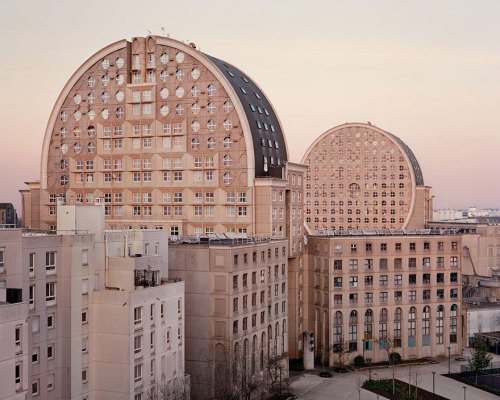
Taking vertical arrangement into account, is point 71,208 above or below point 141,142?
below

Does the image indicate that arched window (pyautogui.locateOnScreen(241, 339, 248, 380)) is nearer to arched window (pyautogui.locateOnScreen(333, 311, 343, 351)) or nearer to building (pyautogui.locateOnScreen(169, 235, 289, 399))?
building (pyautogui.locateOnScreen(169, 235, 289, 399))

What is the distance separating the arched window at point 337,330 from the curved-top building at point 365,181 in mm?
78995

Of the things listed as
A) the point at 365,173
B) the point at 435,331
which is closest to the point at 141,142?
the point at 435,331

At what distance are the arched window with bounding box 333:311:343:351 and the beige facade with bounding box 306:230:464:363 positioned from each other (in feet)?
0.13

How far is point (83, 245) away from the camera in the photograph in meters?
56.7

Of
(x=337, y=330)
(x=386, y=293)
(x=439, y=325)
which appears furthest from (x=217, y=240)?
(x=439, y=325)

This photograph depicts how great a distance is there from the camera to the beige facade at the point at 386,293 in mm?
93125

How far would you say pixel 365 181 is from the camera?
575 ft

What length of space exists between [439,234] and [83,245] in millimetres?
60179

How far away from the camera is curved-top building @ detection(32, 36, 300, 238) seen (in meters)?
90.4

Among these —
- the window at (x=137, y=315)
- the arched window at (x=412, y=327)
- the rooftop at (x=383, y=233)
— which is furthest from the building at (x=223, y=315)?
the arched window at (x=412, y=327)

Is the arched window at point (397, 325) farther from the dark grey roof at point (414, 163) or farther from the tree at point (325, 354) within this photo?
the dark grey roof at point (414, 163)

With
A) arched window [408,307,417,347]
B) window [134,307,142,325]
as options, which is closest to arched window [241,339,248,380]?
window [134,307,142,325]

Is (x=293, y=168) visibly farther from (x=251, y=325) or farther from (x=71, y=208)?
(x=71, y=208)
